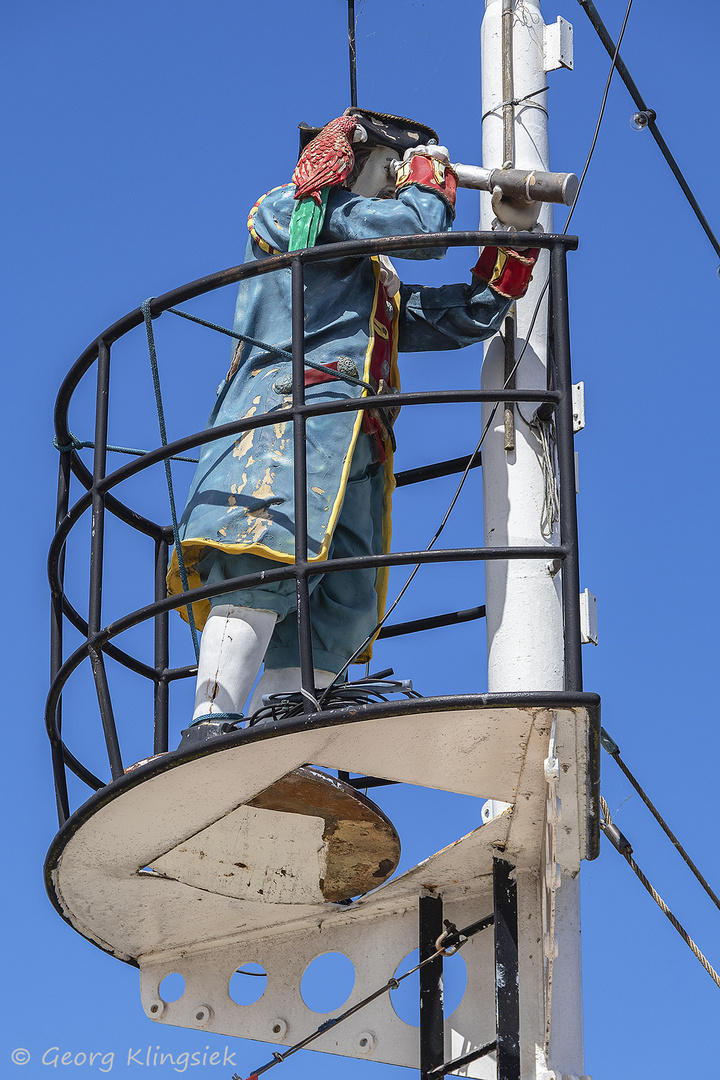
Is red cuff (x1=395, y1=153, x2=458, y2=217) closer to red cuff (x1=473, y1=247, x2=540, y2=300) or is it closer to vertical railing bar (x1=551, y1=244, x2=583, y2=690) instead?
red cuff (x1=473, y1=247, x2=540, y2=300)

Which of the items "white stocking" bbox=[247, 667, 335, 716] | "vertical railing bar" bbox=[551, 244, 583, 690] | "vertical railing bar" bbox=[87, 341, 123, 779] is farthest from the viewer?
"white stocking" bbox=[247, 667, 335, 716]

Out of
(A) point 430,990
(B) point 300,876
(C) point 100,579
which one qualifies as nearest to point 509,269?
(C) point 100,579

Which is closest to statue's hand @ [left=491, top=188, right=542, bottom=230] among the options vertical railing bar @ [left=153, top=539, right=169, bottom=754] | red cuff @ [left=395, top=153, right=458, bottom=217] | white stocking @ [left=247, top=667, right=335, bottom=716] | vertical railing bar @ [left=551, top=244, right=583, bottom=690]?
red cuff @ [left=395, top=153, right=458, bottom=217]

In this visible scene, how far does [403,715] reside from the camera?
473cm

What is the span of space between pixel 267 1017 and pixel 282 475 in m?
2.31

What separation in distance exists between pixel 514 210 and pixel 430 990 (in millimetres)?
2987

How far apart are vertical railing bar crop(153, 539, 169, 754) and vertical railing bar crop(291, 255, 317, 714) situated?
1734 mm

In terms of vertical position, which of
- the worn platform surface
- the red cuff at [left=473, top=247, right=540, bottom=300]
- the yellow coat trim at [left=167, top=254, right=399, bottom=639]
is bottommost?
the worn platform surface

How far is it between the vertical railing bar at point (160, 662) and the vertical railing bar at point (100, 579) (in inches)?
44.6

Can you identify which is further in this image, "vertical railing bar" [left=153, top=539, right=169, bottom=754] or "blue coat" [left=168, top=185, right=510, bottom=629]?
"vertical railing bar" [left=153, top=539, right=169, bottom=754]

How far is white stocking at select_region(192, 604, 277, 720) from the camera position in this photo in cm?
530

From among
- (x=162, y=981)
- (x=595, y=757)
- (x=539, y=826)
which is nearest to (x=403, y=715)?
(x=595, y=757)

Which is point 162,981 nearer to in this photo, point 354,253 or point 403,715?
point 403,715

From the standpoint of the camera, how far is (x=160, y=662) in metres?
6.80
